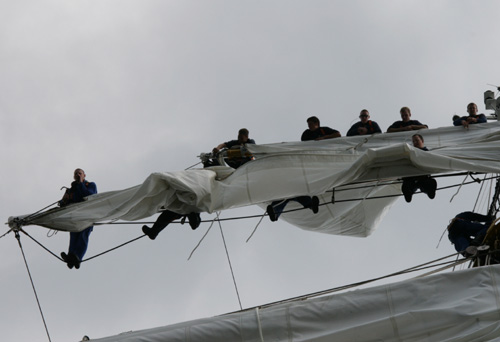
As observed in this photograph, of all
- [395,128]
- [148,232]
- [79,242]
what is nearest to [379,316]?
[148,232]

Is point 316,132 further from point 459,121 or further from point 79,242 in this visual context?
point 79,242

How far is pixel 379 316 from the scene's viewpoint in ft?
43.2

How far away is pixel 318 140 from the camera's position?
16.7 metres

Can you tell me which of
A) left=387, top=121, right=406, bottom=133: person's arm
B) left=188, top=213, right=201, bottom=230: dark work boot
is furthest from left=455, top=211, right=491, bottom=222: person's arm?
left=188, top=213, right=201, bottom=230: dark work boot

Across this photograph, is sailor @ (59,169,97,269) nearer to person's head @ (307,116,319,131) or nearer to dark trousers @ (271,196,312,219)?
dark trousers @ (271,196,312,219)

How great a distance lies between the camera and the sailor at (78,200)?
15.9m

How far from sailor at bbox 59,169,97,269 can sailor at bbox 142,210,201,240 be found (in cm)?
126

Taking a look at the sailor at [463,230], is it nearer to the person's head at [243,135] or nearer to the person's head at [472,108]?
the person's head at [472,108]

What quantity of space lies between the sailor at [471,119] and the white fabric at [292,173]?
A: 90 millimetres

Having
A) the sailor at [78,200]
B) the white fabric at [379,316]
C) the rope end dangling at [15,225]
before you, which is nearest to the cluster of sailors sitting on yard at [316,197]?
the sailor at [78,200]

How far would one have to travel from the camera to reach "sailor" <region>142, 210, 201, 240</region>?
15016mm

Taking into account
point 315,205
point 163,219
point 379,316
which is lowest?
point 379,316

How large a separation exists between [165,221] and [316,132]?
2638mm

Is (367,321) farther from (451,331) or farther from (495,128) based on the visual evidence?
(495,128)
